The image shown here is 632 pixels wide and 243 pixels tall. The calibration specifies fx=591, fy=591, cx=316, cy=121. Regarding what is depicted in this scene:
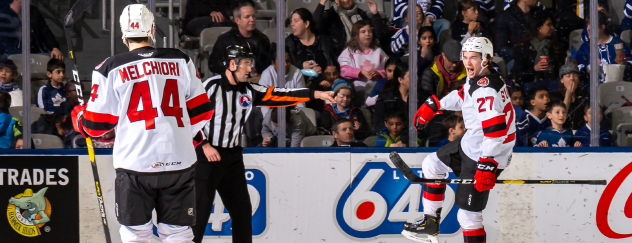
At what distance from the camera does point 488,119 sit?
10.0 feet

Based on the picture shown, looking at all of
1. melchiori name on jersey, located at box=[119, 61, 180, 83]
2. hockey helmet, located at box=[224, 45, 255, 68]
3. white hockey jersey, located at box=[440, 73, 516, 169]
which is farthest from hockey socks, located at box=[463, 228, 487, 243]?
melchiori name on jersey, located at box=[119, 61, 180, 83]

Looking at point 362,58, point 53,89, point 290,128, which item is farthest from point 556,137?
point 53,89

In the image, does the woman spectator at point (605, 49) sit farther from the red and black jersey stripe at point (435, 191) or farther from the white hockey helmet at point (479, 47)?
the red and black jersey stripe at point (435, 191)

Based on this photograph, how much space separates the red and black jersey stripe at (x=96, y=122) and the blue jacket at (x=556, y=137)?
2.60 meters

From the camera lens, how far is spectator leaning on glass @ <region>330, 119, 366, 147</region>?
12.3 ft

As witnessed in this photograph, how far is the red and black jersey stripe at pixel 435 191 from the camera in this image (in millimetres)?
3441

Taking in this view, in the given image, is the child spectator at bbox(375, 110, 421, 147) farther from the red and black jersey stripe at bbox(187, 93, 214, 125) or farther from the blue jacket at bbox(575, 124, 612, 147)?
the red and black jersey stripe at bbox(187, 93, 214, 125)

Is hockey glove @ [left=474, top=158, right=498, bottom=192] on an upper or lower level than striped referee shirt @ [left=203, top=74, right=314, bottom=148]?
lower

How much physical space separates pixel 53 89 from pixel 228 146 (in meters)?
1.31

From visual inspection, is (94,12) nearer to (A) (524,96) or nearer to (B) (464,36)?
(B) (464,36)

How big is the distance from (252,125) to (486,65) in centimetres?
148

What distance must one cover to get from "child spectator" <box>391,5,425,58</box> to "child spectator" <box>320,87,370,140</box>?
387 mm

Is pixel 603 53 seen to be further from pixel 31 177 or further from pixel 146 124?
pixel 31 177

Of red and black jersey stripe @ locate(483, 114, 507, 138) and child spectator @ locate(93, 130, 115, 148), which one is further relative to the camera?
child spectator @ locate(93, 130, 115, 148)
